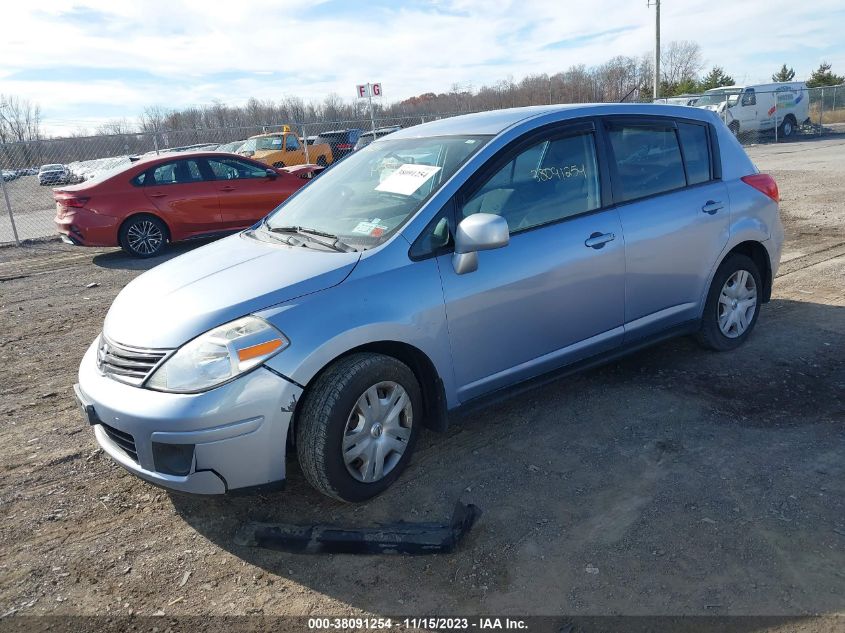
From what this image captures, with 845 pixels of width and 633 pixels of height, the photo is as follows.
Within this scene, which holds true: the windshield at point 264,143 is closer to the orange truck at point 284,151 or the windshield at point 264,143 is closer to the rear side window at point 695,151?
the orange truck at point 284,151

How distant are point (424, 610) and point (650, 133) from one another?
11.1ft

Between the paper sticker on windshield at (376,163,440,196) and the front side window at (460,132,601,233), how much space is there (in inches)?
12.6

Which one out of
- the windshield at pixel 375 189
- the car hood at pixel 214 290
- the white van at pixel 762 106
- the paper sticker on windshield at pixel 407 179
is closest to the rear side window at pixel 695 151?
the windshield at pixel 375 189

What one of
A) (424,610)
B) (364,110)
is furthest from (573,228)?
(364,110)

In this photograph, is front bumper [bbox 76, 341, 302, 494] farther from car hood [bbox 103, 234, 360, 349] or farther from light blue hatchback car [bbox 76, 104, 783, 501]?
car hood [bbox 103, 234, 360, 349]

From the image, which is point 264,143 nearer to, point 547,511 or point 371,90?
point 371,90

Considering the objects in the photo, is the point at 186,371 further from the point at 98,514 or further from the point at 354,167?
the point at 354,167

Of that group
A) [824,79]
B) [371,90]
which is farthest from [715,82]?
[371,90]

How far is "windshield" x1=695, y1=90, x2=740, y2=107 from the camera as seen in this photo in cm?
2702

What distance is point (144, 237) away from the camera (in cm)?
1050

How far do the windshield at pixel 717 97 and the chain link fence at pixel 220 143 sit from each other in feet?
0.14

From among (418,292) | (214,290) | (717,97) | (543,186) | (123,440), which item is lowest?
(123,440)

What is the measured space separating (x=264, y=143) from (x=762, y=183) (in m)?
19.1

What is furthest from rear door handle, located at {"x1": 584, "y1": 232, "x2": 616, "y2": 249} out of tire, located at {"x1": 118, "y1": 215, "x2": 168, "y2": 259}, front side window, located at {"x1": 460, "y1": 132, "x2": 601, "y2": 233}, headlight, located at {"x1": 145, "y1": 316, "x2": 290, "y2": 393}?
tire, located at {"x1": 118, "y1": 215, "x2": 168, "y2": 259}
